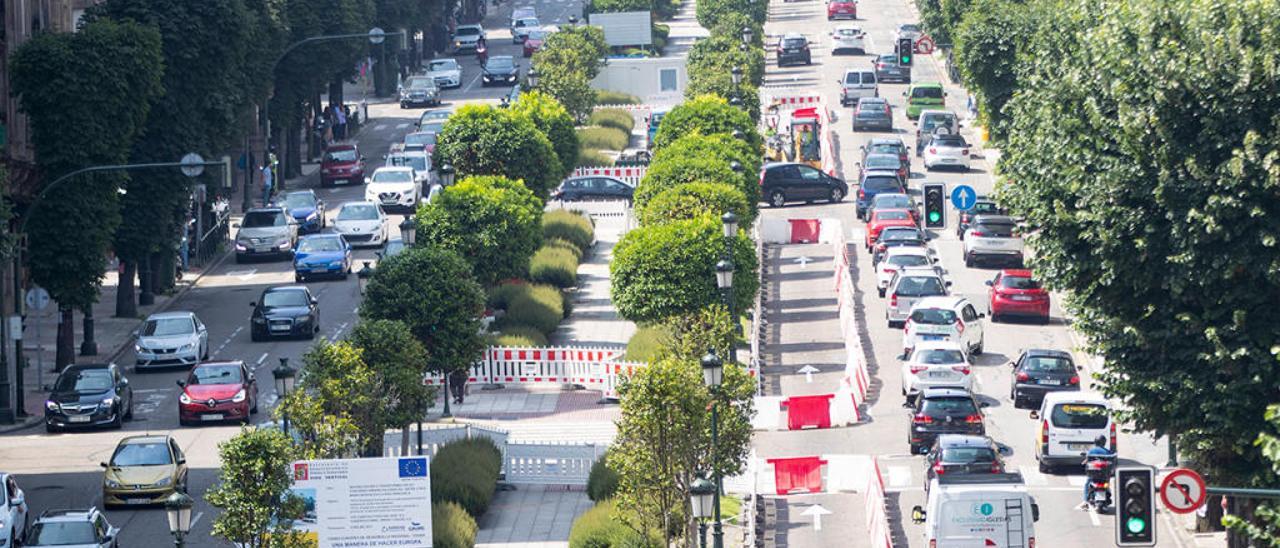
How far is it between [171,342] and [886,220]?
21.5 meters

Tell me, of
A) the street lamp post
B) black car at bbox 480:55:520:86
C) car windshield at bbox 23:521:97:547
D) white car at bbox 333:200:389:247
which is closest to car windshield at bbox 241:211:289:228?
white car at bbox 333:200:389:247

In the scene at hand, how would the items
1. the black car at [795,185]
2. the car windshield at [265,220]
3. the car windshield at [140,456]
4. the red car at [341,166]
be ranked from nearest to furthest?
the car windshield at [140,456]
the car windshield at [265,220]
the black car at [795,185]
the red car at [341,166]

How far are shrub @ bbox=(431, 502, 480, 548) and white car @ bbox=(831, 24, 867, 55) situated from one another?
7249 centimetres

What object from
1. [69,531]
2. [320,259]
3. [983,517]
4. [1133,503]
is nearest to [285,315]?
[320,259]

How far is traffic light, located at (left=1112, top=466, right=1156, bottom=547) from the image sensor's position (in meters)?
25.9

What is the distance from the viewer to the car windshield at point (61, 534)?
36.2 m

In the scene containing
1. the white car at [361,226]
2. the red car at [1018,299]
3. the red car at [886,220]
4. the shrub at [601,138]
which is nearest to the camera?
the red car at [1018,299]

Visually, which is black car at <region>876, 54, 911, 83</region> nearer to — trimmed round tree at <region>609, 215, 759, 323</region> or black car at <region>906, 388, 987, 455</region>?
trimmed round tree at <region>609, 215, 759, 323</region>

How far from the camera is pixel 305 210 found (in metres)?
71.1

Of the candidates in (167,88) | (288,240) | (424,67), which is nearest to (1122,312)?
(167,88)

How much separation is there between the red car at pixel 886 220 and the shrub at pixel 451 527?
93.8ft

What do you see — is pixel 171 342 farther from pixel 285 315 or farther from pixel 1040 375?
pixel 1040 375

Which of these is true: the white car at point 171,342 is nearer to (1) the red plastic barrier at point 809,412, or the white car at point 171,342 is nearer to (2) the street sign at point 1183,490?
(1) the red plastic barrier at point 809,412

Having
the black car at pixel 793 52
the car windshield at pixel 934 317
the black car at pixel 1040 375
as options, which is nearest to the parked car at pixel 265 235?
the car windshield at pixel 934 317
